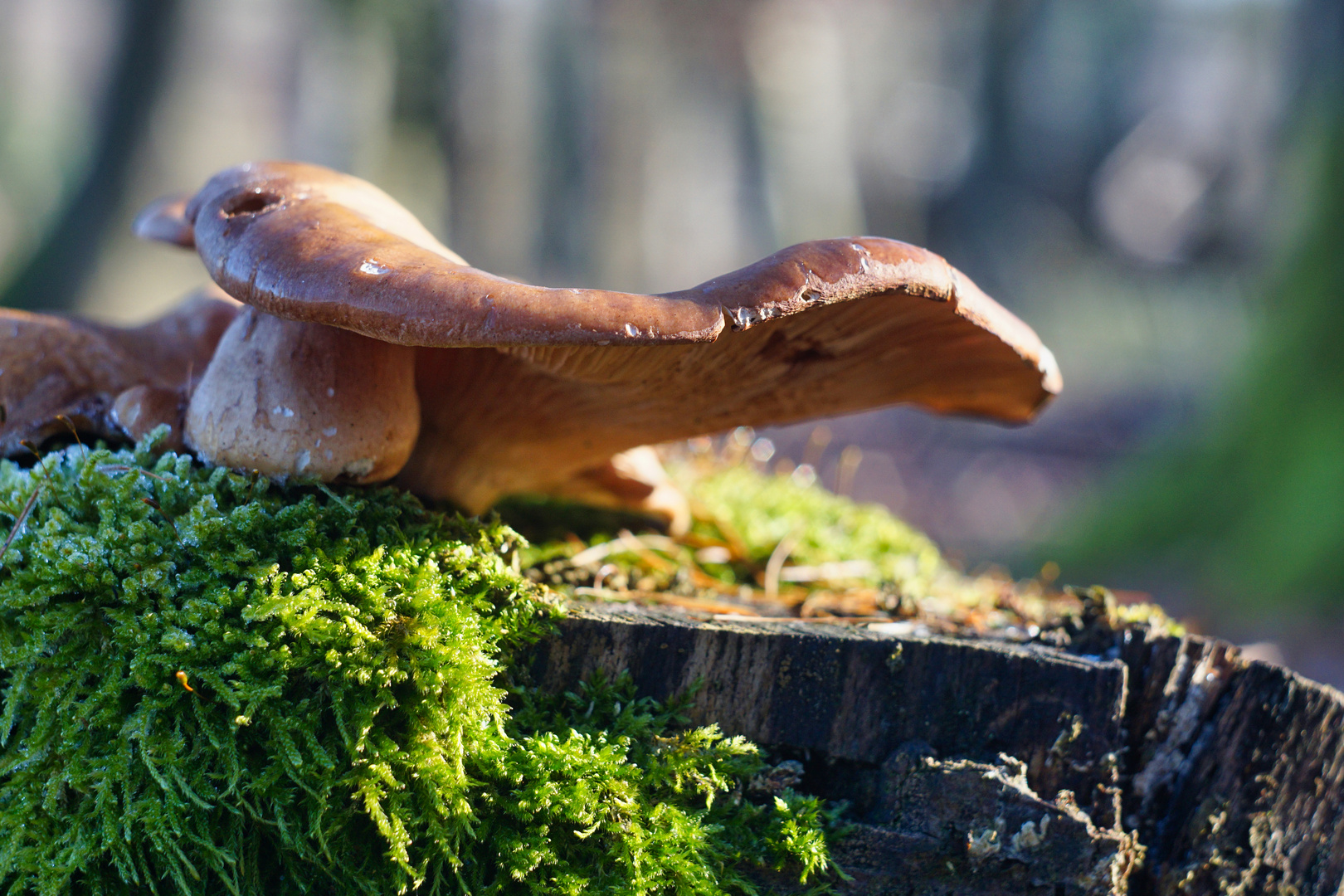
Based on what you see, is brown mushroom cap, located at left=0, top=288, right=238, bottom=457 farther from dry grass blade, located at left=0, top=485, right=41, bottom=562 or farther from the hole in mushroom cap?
the hole in mushroom cap

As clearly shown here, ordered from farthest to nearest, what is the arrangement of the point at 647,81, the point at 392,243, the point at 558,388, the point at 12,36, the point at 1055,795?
the point at 647,81 < the point at 12,36 < the point at 558,388 < the point at 1055,795 < the point at 392,243

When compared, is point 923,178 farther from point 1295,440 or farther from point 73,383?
point 73,383

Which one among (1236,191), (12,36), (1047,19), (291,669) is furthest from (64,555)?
(1047,19)

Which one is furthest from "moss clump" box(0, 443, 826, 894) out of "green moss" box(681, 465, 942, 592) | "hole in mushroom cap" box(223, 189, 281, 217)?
"green moss" box(681, 465, 942, 592)

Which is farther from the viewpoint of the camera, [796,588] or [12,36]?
[12,36]

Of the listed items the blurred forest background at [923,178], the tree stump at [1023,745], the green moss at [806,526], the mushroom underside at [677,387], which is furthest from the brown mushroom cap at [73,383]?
the blurred forest background at [923,178]

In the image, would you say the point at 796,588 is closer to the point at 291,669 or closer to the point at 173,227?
the point at 291,669

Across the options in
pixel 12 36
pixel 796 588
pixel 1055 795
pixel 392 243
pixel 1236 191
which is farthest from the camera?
pixel 1236 191

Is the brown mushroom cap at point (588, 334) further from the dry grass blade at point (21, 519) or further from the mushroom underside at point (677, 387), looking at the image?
the dry grass blade at point (21, 519)
